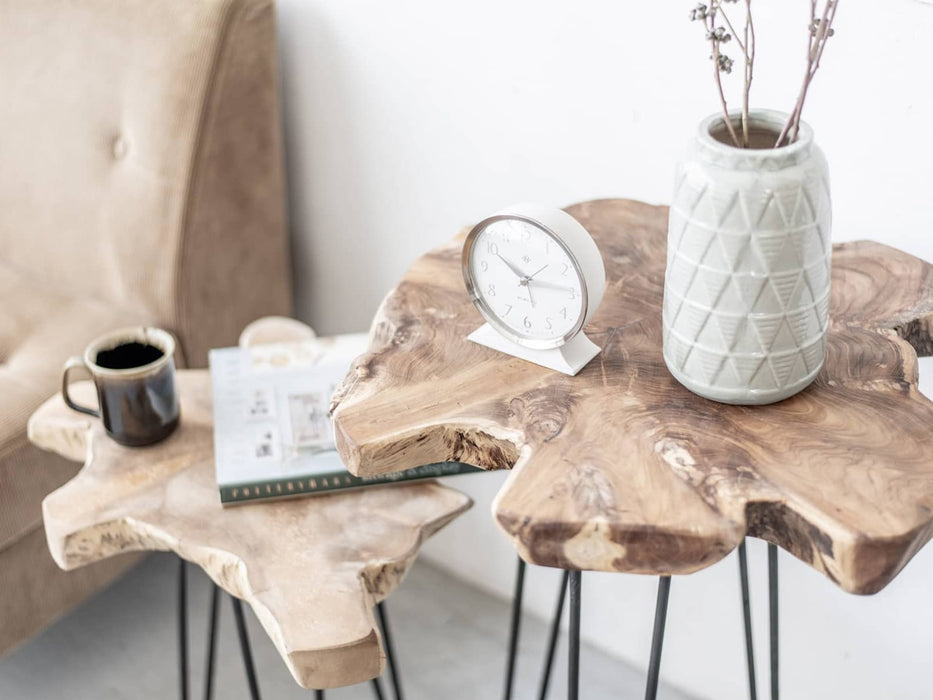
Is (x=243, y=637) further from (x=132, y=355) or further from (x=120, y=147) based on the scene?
(x=120, y=147)

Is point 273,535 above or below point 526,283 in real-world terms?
below

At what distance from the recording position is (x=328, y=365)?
115cm

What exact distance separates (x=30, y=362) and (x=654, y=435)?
0.97m

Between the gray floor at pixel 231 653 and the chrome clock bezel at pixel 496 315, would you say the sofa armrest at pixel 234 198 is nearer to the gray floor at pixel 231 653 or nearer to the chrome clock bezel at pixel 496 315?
the gray floor at pixel 231 653

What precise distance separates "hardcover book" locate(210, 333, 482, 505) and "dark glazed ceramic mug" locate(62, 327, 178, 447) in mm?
63

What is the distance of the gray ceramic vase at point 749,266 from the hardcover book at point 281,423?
33 cm

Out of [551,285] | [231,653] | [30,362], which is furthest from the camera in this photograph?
[231,653]

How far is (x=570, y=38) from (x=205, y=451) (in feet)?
2.08

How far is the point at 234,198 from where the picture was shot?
1.45 metres

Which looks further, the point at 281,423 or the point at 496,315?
the point at 281,423

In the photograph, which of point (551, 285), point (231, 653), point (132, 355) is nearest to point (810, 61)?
point (551, 285)

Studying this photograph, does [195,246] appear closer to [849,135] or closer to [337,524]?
[337,524]

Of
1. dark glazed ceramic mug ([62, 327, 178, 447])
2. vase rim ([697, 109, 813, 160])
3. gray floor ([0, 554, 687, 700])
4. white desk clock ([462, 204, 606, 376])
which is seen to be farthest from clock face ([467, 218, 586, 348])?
gray floor ([0, 554, 687, 700])

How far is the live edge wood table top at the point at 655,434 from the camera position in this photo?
2.25ft
